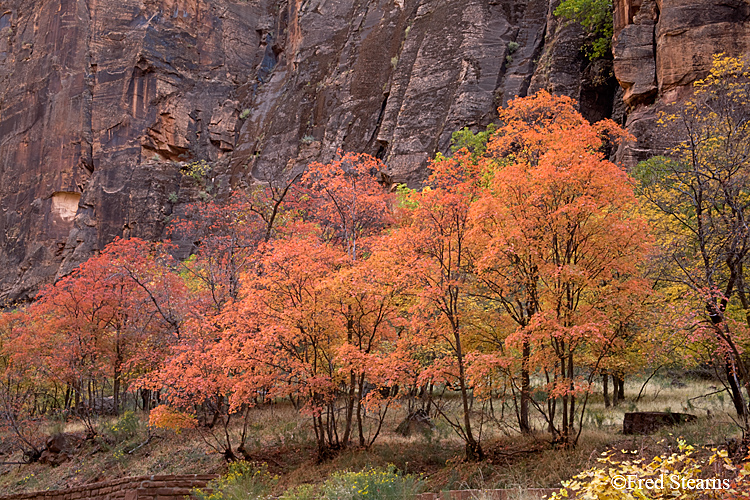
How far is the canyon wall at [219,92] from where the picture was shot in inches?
1444

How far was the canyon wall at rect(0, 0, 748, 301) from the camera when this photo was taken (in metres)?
36.7

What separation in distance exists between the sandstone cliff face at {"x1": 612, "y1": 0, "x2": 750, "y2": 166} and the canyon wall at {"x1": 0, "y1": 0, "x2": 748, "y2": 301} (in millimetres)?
3990

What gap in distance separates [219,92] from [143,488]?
50866 millimetres

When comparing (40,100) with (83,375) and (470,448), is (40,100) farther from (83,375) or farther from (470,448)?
(470,448)

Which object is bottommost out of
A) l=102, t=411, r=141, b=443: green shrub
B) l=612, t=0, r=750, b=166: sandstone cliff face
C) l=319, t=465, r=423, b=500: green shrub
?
l=102, t=411, r=141, b=443: green shrub

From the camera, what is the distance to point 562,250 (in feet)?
41.7

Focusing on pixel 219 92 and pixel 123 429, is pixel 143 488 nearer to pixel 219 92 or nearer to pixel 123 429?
pixel 123 429

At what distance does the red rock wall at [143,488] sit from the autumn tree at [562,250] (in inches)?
288

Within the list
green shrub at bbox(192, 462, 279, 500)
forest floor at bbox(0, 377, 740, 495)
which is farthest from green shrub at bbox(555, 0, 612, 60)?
green shrub at bbox(192, 462, 279, 500)

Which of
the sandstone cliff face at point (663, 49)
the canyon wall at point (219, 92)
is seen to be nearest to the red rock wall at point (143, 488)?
the sandstone cliff face at point (663, 49)

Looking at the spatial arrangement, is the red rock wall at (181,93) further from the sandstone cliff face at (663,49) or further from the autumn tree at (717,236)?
the autumn tree at (717,236)

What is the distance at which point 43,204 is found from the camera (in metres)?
52.9

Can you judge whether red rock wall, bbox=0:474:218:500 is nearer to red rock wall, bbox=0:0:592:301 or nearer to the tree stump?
the tree stump

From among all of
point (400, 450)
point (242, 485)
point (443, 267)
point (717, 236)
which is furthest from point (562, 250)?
point (242, 485)
